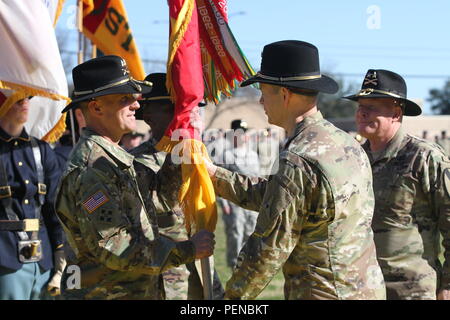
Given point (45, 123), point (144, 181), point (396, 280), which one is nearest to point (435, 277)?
point (396, 280)

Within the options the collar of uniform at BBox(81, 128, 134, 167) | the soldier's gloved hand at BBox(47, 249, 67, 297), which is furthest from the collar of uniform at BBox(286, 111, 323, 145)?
the soldier's gloved hand at BBox(47, 249, 67, 297)

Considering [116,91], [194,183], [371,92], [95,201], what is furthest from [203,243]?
[371,92]

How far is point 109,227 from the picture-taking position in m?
3.88

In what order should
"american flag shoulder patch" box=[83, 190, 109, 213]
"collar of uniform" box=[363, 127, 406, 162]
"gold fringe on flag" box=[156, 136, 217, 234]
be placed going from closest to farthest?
"american flag shoulder patch" box=[83, 190, 109, 213] → "gold fringe on flag" box=[156, 136, 217, 234] → "collar of uniform" box=[363, 127, 406, 162]

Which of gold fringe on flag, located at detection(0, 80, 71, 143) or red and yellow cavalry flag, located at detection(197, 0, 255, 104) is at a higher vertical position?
red and yellow cavalry flag, located at detection(197, 0, 255, 104)

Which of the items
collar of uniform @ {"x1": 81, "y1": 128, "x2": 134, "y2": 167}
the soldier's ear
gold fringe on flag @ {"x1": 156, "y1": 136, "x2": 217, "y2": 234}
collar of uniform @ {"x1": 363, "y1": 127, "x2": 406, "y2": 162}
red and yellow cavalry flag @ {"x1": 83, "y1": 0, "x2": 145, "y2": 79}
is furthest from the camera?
red and yellow cavalry flag @ {"x1": 83, "y1": 0, "x2": 145, "y2": 79}

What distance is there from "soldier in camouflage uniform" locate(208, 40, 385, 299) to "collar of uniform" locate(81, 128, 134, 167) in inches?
35.1

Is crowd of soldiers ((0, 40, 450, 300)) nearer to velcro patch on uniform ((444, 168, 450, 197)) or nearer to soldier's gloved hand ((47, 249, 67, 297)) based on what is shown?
→ velcro patch on uniform ((444, 168, 450, 197))

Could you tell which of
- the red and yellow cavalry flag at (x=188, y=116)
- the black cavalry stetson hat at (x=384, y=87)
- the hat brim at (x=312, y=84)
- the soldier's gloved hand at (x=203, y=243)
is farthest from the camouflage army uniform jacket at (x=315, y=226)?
the black cavalry stetson hat at (x=384, y=87)

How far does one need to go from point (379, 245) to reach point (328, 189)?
1533 mm

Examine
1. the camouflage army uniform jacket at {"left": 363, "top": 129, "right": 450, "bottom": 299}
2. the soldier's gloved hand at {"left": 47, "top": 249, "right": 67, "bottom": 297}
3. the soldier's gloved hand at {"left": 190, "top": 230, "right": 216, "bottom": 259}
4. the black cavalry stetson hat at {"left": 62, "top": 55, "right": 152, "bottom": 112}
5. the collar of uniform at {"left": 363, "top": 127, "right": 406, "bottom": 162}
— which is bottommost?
the soldier's gloved hand at {"left": 47, "top": 249, "right": 67, "bottom": 297}

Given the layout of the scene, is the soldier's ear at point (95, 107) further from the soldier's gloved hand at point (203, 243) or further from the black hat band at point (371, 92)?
the black hat band at point (371, 92)

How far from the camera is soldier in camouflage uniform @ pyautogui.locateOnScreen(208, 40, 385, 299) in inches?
147

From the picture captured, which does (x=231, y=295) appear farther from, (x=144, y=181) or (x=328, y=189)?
(x=144, y=181)
